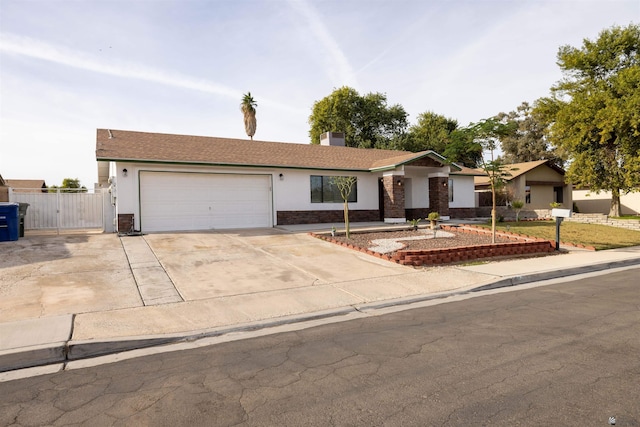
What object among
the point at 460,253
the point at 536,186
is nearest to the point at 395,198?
the point at 460,253

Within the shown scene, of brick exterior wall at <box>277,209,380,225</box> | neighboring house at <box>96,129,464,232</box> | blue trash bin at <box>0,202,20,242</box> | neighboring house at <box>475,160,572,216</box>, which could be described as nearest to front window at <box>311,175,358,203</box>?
neighboring house at <box>96,129,464,232</box>

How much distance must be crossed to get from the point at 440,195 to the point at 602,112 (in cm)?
1439

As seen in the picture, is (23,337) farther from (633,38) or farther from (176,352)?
(633,38)

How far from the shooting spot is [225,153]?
1878 centimetres

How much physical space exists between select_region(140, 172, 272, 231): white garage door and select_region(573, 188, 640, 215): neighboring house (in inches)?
1162

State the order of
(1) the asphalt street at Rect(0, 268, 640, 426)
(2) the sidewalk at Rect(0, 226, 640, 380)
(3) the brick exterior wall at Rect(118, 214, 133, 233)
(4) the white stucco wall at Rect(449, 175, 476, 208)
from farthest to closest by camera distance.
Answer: (4) the white stucco wall at Rect(449, 175, 476, 208) < (3) the brick exterior wall at Rect(118, 214, 133, 233) < (2) the sidewalk at Rect(0, 226, 640, 380) < (1) the asphalt street at Rect(0, 268, 640, 426)

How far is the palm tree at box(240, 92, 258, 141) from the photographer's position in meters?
40.9

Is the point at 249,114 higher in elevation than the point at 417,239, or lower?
higher

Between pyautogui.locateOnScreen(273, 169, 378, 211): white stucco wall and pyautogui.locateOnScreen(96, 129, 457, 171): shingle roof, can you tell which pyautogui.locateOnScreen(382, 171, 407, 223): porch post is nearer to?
pyautogui.locateOnScreen(96, 129, 457, 171): shingle roof

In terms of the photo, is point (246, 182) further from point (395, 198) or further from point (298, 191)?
point (395, 198)

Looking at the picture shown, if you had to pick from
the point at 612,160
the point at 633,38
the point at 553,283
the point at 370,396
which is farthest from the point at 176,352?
the point at 633,38

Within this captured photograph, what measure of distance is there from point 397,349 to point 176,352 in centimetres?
280

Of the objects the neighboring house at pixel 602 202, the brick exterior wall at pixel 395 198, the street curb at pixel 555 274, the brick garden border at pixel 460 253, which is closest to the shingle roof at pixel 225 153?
the brick exterior wall at pixel 395 198

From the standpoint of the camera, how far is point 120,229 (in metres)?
15.4
